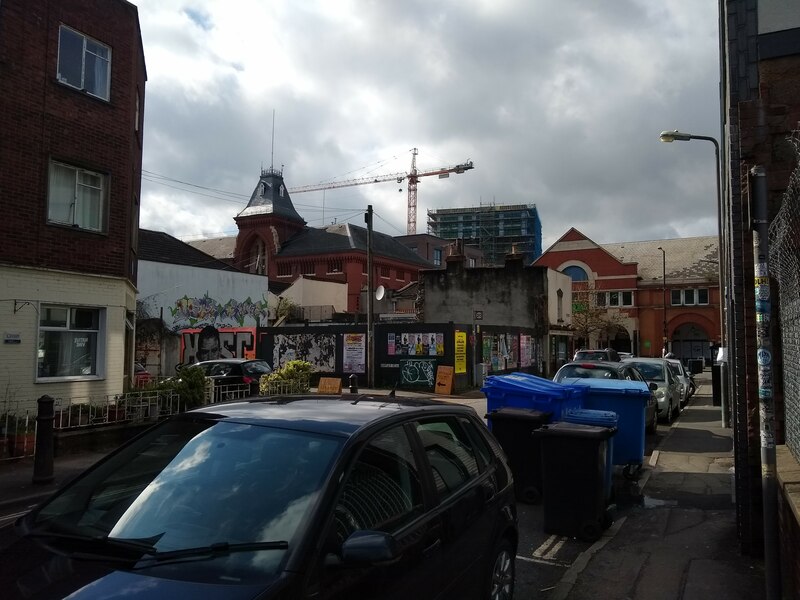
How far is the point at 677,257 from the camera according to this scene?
207 feet

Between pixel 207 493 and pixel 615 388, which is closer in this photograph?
pixel 207 493

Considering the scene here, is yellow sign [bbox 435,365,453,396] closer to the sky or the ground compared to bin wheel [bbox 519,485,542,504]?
closer to the sky

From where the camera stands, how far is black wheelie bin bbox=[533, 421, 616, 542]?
20.5ft

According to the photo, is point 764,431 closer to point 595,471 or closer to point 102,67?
point 595,471

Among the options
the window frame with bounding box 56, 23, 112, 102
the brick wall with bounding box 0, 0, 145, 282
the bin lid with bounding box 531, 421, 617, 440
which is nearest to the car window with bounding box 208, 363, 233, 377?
the brick wall with bounding box 0, 0, 145, 282

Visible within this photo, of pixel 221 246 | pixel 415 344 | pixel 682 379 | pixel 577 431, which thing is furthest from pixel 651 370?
pixel 221 246

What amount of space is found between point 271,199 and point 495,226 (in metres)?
100

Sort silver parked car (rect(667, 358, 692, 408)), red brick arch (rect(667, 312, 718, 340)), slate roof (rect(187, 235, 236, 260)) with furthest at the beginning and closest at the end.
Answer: slate roof (rect(187, 235, 236, 260)) → red brick arch (rect(667, 312, 718, 340)) → silver parked car (rect(667, 358, 692, 408))

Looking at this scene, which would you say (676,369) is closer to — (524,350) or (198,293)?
(524,350)

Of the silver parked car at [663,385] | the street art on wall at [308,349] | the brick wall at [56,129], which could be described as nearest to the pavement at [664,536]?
the silver parked car at [663,385]

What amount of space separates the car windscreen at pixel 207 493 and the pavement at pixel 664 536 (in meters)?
2.96

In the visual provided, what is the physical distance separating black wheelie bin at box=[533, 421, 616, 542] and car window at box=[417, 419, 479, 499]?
2.37 metres

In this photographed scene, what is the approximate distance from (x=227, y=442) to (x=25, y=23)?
43.0 feet

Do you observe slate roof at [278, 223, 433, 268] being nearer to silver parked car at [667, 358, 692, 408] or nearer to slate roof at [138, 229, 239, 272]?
slate roof at [138, 229, 239, 272]
